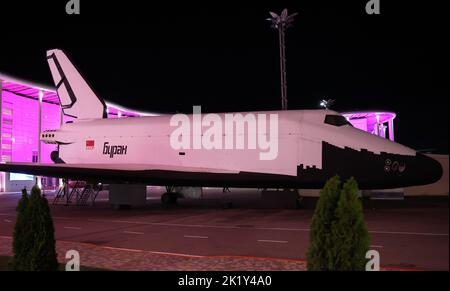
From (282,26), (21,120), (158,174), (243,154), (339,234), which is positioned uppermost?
(282,26)

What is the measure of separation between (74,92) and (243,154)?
9.55 meters

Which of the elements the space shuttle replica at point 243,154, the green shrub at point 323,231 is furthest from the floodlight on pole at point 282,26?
the green shrub at point 323,231

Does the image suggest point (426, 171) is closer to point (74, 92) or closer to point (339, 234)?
point (339, 234)

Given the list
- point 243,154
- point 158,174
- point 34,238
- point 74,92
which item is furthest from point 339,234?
point 74,92

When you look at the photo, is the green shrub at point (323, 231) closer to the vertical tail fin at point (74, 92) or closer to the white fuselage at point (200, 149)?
the white fuselage at point (200, 149)

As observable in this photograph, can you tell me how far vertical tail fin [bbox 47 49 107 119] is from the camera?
1859 cm

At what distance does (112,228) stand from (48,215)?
5982 millimetres

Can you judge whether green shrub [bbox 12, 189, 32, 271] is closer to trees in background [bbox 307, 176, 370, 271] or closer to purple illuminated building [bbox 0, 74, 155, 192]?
trees in background [bbox 307, 176, 370, 271]

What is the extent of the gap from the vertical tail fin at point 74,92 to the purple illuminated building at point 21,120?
59.2 ft

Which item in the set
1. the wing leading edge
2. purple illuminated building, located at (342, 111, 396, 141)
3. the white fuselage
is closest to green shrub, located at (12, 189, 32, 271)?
the wing leading edge

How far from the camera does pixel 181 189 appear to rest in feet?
66.0

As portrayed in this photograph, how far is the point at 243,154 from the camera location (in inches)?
553

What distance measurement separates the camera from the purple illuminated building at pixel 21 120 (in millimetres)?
36469
